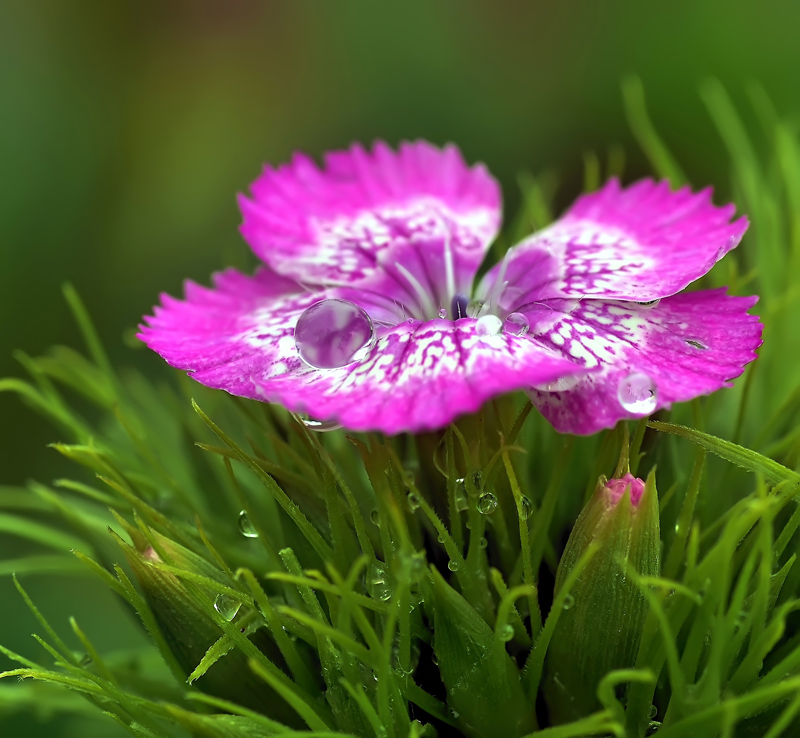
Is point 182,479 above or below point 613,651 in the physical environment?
above

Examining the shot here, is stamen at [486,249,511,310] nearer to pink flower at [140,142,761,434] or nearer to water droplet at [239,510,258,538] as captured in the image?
pink flower at [140,142,761,434]

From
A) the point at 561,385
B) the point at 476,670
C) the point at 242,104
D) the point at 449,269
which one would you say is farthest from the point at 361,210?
the point at 242,104

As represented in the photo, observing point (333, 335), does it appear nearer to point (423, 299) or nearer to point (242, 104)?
point (423, 299)

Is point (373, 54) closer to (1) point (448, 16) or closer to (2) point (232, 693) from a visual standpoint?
(1) point (448, 16)

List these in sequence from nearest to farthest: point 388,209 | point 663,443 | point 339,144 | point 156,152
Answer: point 663,443 → point 388,209 → point 156,152 → point 339,144

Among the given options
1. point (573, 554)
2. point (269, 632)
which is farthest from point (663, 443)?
point (269, 632)

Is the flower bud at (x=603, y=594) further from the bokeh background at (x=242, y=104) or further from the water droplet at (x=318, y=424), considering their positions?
the bokeh background at (x=242, y=104)

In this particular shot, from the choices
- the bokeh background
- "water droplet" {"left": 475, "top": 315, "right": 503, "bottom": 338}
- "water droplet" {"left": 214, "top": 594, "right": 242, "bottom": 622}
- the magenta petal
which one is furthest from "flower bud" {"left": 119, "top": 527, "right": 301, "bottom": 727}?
the bokeh background
